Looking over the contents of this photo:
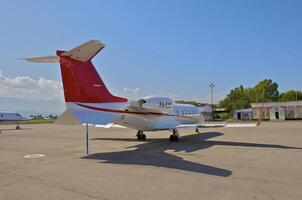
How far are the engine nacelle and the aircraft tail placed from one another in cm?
350

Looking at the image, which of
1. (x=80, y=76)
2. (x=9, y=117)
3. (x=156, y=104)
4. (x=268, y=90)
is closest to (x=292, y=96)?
(x=268, y=90)

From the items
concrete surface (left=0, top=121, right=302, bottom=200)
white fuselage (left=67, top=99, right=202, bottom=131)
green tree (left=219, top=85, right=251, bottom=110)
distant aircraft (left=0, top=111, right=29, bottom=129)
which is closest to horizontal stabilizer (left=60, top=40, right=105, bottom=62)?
white fuselage (left=67, top=99, right=202, bottom=131)

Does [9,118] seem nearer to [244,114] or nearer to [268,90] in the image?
[244,114]

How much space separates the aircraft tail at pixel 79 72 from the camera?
13836 mm

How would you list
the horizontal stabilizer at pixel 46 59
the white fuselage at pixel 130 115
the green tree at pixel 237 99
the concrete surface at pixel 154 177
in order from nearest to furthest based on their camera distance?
the concrete surface at pixel 154 177 < the white fuselage at pixel 130 115 < the horizontal stabilizer at pixel 46 59 < the green tree at pixel 237 99

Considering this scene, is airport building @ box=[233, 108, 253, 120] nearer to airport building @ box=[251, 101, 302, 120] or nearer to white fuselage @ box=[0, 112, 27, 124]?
airport building @ box=[251, 101, 302, 120]

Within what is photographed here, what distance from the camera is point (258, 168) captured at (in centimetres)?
1032

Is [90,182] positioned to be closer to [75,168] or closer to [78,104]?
[75,168]

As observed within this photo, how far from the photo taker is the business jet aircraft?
46.2ft

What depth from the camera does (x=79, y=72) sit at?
14742 mm

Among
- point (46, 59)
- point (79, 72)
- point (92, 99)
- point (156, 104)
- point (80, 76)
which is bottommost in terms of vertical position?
point (156, 104)

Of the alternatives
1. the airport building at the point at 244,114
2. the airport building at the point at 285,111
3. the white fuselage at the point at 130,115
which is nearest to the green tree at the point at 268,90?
the airport building at the point at 244,114

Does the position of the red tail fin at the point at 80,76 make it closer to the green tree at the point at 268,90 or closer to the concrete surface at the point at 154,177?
the concrete surface at the point at 154,177

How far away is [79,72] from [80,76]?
22cm
